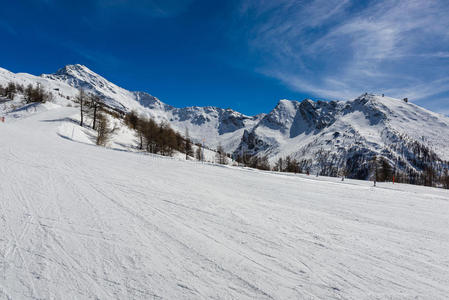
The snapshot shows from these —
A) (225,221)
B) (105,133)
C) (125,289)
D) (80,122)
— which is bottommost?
(125,289)

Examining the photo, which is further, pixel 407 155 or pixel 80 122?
pixel 407 155

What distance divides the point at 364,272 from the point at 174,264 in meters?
3.04

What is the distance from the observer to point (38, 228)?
12.9ft

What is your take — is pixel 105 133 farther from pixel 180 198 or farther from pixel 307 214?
pixel 307 214

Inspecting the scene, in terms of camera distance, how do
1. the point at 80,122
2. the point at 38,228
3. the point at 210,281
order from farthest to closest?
the point at 80,122
the point at 38,228
the point at 210,281

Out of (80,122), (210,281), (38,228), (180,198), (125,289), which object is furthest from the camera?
(80,122)

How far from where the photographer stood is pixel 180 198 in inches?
255

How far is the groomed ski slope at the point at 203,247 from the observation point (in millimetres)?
2762

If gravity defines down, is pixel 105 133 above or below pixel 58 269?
above

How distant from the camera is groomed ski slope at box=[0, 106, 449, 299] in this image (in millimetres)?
2762

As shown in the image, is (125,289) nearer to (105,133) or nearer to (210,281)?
(210,281)

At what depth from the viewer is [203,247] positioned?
147 inches

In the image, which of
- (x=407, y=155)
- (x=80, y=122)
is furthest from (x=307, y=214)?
(x=407, y=155)

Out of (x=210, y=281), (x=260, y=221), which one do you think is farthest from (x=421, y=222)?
(x=210, y=281)
